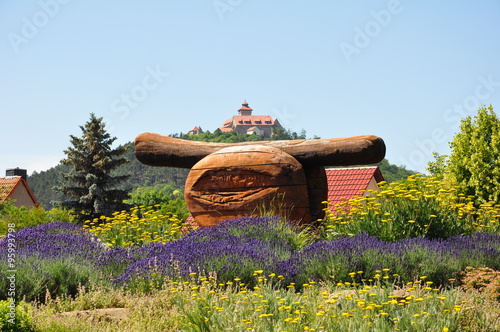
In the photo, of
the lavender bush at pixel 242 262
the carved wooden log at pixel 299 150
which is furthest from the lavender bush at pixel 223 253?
the carved wooden log at pixel 299 150

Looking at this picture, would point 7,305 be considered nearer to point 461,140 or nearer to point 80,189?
point 461,140

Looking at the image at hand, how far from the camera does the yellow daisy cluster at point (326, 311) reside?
14.1 ft

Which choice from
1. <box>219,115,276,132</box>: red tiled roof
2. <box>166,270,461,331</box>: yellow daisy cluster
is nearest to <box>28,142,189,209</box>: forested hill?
<box>166,270,461,331</box>: yellow daisy cluster

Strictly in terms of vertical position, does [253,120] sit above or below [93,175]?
above

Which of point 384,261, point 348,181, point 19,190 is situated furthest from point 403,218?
point 19,190

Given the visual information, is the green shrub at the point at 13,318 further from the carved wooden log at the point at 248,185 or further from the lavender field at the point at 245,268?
the carved wooden log at the point at 248,185

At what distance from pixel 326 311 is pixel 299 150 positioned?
17.6 ft

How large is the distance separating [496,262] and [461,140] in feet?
40.7

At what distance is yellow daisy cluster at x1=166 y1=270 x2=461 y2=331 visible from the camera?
429 cm

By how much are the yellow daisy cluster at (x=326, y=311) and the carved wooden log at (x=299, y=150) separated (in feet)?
15.0

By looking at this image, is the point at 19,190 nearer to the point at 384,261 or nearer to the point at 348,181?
the point at 348,181

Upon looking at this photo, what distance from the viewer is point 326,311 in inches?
179

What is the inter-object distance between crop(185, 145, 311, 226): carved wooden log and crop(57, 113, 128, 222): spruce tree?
15.5 m

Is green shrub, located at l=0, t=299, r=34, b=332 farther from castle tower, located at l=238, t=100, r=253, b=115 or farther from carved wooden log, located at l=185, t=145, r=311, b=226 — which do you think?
castle tower, located at l=238, t=100, r=253, b=115
